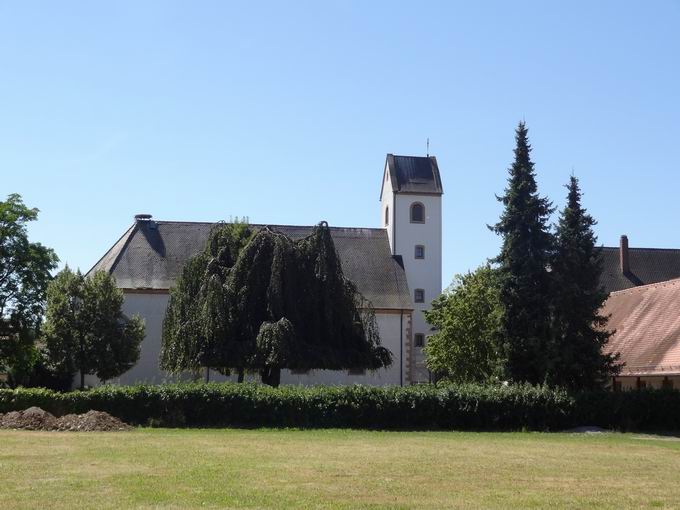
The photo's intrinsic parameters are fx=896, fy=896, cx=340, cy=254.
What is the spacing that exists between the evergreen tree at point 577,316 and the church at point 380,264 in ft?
55.3

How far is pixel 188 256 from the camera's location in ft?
175

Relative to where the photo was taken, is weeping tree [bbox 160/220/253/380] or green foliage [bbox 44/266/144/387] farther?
green foliage [bbox 44/266/144/387]

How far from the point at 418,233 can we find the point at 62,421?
3324 centimetres

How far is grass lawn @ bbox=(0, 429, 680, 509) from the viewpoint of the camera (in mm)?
12742

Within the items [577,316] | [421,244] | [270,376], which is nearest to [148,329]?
[270,376]

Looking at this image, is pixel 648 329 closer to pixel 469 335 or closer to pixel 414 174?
pixel 469 335

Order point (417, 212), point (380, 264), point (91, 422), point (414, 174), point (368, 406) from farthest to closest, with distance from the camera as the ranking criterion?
point (414, 174) → point (417, 212) → point (380, 264) → point (368, 406) → point (91, 422)

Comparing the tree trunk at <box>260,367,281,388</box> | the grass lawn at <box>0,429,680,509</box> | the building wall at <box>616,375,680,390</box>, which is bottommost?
the grass lawn at <box>0,429,680,509</box>

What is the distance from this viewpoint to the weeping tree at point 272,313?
3434cm

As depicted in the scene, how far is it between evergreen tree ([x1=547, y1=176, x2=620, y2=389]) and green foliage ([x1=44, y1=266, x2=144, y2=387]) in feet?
67.7

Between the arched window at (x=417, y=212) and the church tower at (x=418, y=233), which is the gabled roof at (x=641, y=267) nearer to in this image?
the church tower at (x=418, y=233)

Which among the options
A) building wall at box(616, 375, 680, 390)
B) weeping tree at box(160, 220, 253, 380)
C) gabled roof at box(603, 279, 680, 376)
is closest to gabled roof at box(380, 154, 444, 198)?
gabled roof at box(603, 279, 680, 376)

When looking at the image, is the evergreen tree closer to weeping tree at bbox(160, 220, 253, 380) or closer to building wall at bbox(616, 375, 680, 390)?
building wall at bbox(616, 375, 680, 390)

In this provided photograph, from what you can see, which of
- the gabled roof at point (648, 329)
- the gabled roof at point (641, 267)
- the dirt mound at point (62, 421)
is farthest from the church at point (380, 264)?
the dirt mound at point (62, 421)
